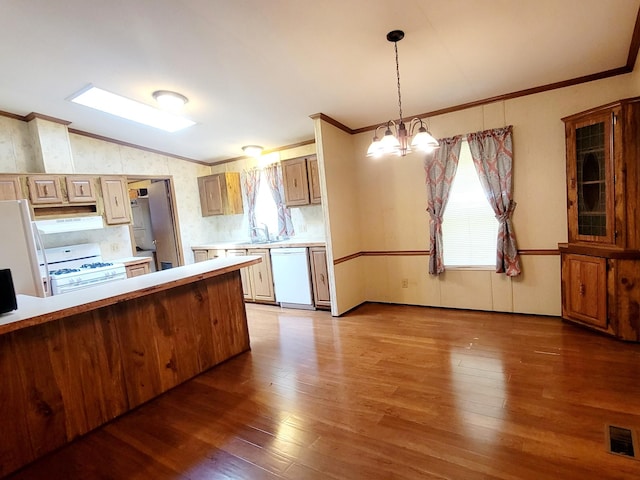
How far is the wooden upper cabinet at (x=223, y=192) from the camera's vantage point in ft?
18.3

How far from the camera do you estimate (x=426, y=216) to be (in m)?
4.19

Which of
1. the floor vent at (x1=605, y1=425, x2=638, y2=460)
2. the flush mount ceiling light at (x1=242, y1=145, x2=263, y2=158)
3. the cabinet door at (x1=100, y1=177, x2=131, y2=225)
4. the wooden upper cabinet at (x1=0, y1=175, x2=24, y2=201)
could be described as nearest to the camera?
the floor vent at (x1=605, y1=425, x2=638, y2=460)

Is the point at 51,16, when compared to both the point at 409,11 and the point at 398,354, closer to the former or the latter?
the point at 409,11

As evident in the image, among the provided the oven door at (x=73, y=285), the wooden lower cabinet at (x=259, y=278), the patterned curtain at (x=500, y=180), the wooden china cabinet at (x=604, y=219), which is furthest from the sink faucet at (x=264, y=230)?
the wooden china cabinet at (x=604, y=219)

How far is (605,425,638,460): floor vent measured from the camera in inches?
66.4

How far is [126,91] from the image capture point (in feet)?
11.1

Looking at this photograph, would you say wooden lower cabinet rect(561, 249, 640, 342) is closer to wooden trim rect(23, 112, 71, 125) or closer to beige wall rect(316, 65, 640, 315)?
beige wall rect(316, 65, 640, 315)

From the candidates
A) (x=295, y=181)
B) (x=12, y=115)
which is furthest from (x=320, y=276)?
(x=12, y=115)

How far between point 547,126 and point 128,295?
4.10 meters

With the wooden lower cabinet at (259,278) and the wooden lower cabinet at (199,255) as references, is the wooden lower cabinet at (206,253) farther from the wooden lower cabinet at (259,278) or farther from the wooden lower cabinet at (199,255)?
the wooden lower cabinet at (259,278)

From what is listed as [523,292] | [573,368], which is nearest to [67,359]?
[573,368]

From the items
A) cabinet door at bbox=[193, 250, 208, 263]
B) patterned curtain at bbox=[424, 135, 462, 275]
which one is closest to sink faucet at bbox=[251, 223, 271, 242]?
cabinet door at bbox=[193, 250, 208, 263]

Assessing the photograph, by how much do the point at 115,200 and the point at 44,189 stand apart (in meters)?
0.79

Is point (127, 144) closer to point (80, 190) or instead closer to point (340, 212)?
Result: point (80, 190)
